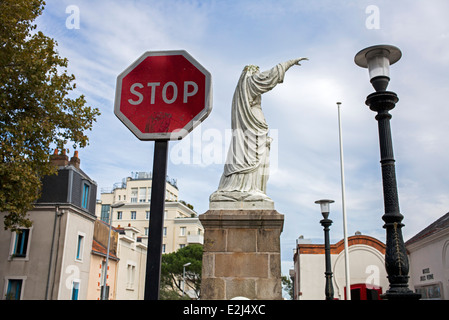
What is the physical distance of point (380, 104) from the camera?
6.50 meters

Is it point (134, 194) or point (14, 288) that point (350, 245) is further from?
point (134, 194)

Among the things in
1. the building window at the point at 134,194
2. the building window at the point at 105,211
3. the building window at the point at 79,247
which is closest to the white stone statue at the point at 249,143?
the building window at the point at 79,247

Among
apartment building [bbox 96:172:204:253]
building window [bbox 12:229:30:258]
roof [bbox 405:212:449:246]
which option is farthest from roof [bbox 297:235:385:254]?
apartment building [bbox 96:172:204:253]

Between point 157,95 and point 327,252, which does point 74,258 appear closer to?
point 327,252

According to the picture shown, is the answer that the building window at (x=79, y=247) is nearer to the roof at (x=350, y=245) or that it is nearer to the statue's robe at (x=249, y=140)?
the roof at (x=350, y=245)

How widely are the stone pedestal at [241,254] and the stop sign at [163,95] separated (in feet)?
18.4

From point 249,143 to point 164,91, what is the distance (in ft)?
20.9

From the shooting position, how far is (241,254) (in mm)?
7902

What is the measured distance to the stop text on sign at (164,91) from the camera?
261cm

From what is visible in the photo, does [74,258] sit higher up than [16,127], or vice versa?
[16,127]

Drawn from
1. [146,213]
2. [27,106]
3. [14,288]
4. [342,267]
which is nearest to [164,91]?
[27,106]

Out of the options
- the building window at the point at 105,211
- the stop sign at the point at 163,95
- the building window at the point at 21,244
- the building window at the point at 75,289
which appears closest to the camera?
the stop sign at the point at 163,95
